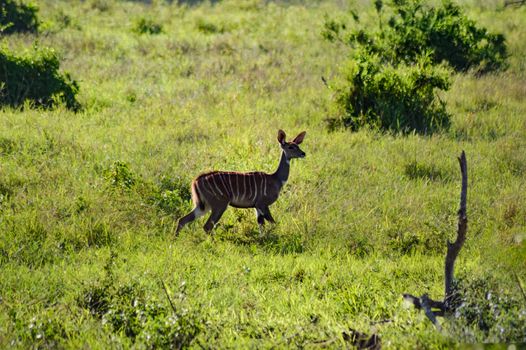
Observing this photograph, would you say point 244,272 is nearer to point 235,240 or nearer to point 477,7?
point 235,240

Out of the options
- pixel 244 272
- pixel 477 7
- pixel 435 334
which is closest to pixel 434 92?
pixel 244 272

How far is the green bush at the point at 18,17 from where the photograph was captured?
16094 mm

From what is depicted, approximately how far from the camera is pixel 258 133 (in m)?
10.3

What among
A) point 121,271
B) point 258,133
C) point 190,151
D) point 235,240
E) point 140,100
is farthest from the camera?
point 140,100

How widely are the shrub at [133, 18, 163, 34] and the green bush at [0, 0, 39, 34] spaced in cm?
256

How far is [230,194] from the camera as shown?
293 inches

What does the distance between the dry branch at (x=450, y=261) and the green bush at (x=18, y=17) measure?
42.8 feet

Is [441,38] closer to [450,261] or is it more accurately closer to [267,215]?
[267,215]

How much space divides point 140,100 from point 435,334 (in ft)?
25.8

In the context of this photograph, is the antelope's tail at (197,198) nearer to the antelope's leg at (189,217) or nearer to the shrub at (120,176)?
the antelope's leg at (189,217)

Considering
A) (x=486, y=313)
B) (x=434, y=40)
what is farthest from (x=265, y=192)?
(x=434, y=40)

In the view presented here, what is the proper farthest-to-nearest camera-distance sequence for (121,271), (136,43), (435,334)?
1. (136,43)
2. (121,271)
3. (435,334)

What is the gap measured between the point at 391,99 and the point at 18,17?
29.6ft

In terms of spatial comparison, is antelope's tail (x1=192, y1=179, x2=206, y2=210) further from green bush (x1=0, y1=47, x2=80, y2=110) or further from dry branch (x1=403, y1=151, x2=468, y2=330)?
green bush (x1=0, y1=47, x2=80, y2=110)
